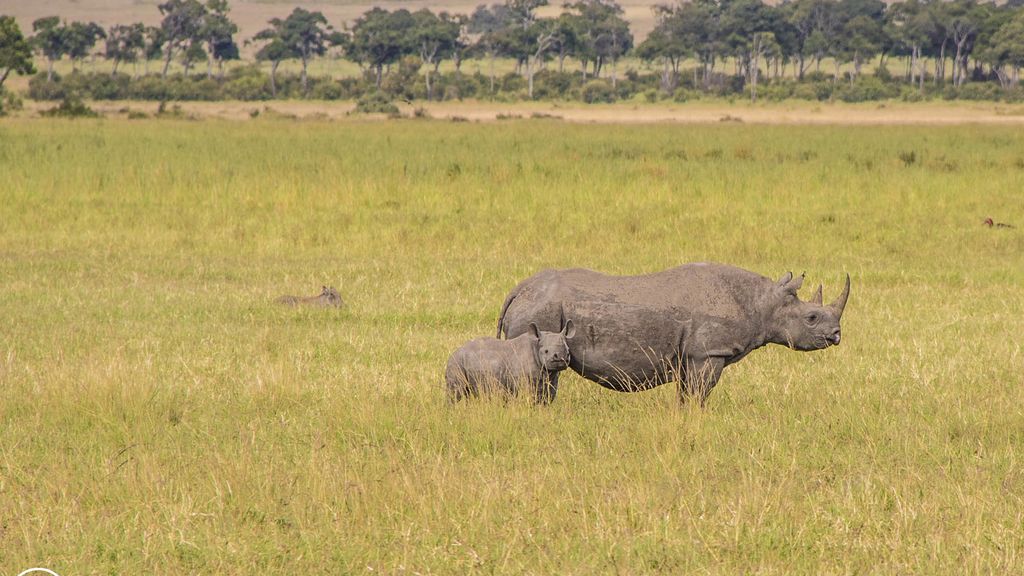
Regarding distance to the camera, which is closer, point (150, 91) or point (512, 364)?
point (512, 364)

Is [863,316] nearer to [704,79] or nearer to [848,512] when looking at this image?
[848,512]

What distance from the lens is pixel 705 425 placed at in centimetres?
775

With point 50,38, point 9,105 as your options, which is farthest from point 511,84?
point 9,105

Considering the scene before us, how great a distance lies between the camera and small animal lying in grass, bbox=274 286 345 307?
12.8m

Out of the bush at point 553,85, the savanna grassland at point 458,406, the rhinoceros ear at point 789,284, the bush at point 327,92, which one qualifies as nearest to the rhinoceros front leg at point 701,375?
the savanna grassland at point 458,406

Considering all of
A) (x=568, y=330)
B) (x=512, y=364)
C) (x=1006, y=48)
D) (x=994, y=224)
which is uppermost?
(x=568, y=330)

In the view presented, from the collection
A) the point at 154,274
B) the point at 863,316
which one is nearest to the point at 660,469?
the point at 863,316

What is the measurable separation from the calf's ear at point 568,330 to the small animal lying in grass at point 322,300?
542 centimetres

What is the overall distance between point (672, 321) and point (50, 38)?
335ft

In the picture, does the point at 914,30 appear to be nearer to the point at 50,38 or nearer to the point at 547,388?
the point at 50,38

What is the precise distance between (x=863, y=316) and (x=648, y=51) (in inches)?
3692

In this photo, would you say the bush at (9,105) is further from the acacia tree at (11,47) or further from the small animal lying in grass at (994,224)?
the small animal lying in grass at (994,224)

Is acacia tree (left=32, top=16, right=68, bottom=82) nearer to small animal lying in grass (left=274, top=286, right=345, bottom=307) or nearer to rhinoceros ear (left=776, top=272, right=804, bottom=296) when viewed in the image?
small animal lying in grass (left=274, top=286, right=345, bottom=307)

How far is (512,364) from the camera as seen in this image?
7.80m
